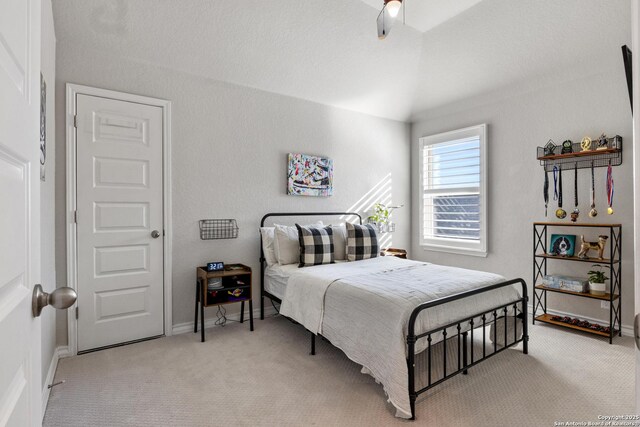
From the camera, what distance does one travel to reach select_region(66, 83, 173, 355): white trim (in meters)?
2.83

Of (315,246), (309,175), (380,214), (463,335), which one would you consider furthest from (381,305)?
(380,214)

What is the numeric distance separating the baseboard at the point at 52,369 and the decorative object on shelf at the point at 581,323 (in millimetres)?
4370

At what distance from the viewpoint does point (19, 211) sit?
0.65m

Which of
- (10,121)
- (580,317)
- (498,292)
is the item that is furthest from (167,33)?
(580,317)

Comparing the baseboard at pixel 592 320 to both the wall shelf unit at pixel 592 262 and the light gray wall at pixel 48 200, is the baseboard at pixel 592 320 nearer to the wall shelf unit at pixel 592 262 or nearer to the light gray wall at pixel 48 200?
the wall shelf unit at pixel 592 262

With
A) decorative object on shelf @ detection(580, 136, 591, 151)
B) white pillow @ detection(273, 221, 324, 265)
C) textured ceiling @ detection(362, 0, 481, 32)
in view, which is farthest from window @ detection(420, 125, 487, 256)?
white pillow @ detection(273, 221, 324, 265)

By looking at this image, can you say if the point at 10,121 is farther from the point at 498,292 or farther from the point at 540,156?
the point at 540,156

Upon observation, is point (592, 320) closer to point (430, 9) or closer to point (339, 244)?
point (339, 244)

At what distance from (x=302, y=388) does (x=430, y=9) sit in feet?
12.0

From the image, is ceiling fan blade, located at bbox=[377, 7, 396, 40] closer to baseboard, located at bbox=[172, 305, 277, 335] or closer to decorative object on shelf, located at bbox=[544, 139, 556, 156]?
decorative object on shelf, located at bbox=[544, 139, 556, 156]

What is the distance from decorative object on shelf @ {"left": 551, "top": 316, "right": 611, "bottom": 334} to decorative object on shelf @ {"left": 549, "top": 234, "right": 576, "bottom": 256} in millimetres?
668

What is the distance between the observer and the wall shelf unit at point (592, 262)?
10.3ft

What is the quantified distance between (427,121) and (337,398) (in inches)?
164

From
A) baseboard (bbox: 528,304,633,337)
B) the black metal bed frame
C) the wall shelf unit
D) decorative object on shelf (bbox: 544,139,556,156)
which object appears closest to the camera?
the black metal bed frame
